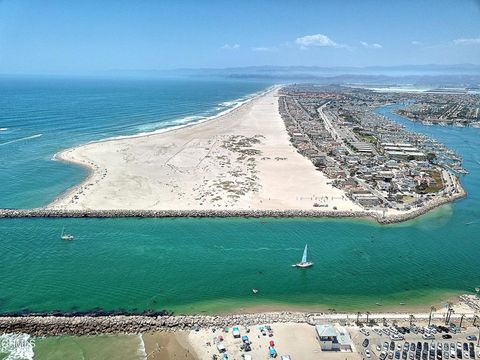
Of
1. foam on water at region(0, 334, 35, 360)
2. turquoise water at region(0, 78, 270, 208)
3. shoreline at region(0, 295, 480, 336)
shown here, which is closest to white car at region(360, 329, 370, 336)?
shoreline at region(0, 295, 480, 336)

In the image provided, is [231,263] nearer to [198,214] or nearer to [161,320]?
[161,320]

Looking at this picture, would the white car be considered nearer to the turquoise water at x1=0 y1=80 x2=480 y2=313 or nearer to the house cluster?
the turquoise water at x1=0 y1=80 x2=480 y2=313

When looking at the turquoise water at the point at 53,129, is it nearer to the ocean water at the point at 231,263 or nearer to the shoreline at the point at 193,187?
the shoreline at the point at 193,187

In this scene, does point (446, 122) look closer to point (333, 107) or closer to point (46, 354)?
point (333, 107)

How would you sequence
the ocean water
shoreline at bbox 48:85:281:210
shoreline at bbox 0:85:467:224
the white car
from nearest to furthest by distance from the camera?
the white car
the ocean water
shoreline at bbox 0:85:467:224
shoreline at bbox 48:85:281:210

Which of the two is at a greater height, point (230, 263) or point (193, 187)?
point (193, 187)

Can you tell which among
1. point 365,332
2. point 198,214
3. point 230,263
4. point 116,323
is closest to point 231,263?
point 230,263

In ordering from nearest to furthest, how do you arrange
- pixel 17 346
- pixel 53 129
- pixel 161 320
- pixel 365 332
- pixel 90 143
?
pixel 17 346 < pixel 365 332 < pixel 161 320 < pixel 90 143 < pixel 53 129
